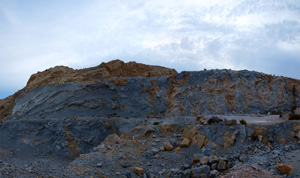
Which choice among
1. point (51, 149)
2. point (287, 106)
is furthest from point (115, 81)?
point (287, 106)

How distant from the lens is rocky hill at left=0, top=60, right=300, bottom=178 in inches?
565

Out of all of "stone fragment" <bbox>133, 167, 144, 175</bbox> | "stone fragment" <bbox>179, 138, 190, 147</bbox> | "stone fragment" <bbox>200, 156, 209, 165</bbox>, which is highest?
"stone fragment" <bbox>179, 138, 190, 147</bbox>

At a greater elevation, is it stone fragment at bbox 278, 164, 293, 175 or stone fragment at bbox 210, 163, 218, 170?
stone fragment at bbox 278, 164, 293, 175

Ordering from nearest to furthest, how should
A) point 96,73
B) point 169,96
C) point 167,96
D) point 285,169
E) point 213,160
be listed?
point 285,169, point 213,160, point 169,96, point 167,96, point 96,73

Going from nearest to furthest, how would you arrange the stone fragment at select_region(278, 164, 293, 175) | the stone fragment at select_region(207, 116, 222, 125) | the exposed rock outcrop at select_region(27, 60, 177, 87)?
the stone fragment at select_region(278, 164, 293, 175), the stone fragment at select_region(207, 116, 222, 125), the exposed rock outcrop at select_region(27, 60, 177, 87)

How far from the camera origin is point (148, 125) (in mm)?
20297

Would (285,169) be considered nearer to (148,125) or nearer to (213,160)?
(213,160)

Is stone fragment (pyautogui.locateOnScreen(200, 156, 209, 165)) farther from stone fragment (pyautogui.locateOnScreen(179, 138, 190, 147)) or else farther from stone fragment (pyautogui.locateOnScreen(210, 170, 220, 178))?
stone fragment (pyautogui.locateOnScreen(179, 138, 190, 147))

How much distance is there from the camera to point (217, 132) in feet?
55.4

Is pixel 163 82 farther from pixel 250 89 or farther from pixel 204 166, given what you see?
pixel 204 166

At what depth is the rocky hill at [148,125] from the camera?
47.1 ft

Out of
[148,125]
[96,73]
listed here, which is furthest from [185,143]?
[96,73]

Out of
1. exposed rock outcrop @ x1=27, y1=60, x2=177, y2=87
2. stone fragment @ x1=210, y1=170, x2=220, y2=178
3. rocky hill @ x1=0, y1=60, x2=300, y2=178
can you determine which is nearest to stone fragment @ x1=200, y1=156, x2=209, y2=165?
rocky hill @ x1=0, y1=60, x2=300, y2=178

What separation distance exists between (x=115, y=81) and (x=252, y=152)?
23.6 m
